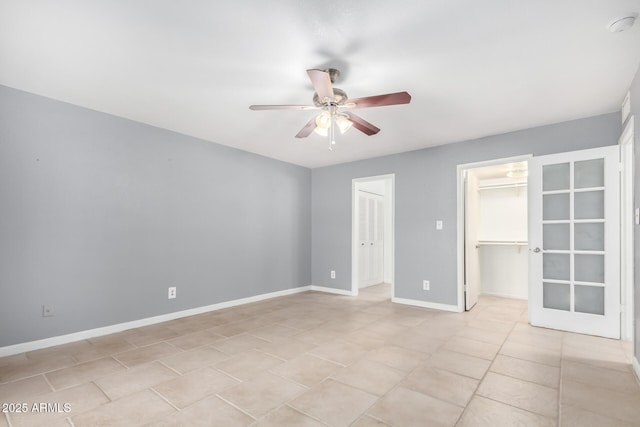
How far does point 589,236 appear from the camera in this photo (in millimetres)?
3436

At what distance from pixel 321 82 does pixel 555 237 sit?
331 cm

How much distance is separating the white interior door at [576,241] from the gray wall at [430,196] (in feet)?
0.84

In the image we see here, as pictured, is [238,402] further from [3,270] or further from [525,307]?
[525,307]

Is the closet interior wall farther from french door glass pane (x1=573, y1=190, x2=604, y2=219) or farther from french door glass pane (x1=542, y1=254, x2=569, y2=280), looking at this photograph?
french door glass pane (x1=573, y1=190, x2=604, y2=219)

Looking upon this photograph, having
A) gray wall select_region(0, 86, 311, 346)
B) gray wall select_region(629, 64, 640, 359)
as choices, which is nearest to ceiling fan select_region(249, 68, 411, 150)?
gray wall select_region(629, 64, 640, 359)

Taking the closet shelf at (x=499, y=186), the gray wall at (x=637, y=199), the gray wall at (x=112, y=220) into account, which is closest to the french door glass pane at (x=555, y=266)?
the gray wall at (x=637, y=199)

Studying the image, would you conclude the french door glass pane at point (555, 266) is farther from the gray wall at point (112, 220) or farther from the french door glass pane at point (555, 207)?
the gray wall at point (112, 220)

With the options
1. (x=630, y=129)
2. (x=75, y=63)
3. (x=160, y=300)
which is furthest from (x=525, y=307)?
(x=75, y=63)

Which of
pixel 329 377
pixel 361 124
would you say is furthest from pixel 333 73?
pixel 329 377

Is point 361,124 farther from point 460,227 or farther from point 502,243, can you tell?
point 502,243

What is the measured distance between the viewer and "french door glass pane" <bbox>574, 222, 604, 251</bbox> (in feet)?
11.1

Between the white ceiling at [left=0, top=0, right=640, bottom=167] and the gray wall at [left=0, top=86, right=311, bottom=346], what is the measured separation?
38 centimetres

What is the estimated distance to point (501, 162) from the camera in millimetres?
4051

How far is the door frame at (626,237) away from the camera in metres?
3.17
